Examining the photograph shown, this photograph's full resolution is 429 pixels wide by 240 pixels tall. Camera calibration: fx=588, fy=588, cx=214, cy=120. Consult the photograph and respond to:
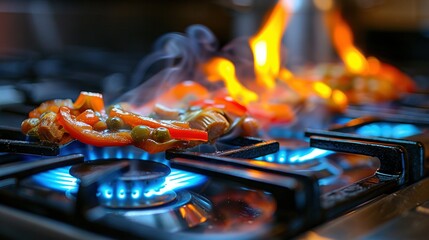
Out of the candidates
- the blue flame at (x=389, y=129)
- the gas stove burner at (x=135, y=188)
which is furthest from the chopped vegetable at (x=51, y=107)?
the blue flame at (x=389, y=129)

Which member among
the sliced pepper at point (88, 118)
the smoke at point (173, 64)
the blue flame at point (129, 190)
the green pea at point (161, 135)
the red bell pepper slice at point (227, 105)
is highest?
the smoke at point (173, 64)

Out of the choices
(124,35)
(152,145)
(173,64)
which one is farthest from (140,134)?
(124,35)

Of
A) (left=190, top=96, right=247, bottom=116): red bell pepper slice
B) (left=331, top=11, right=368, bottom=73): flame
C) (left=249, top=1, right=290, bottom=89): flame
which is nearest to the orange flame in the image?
(left=249, top=1, right=290, bottom=89): flame

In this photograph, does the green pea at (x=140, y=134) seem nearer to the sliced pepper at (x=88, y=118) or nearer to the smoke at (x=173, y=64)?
the sliced pepper at (x=88, y=118)

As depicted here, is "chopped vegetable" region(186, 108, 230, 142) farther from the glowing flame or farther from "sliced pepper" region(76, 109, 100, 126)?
the glowing flame

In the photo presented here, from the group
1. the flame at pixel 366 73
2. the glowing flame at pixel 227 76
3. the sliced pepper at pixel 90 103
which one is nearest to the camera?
the sliced pepper at pixel 90 103

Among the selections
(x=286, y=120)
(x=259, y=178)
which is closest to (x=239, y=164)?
(x=259, y=178)

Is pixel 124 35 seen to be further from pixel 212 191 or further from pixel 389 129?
pixel 212 191

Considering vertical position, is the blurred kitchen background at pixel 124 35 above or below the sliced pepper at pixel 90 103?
above
